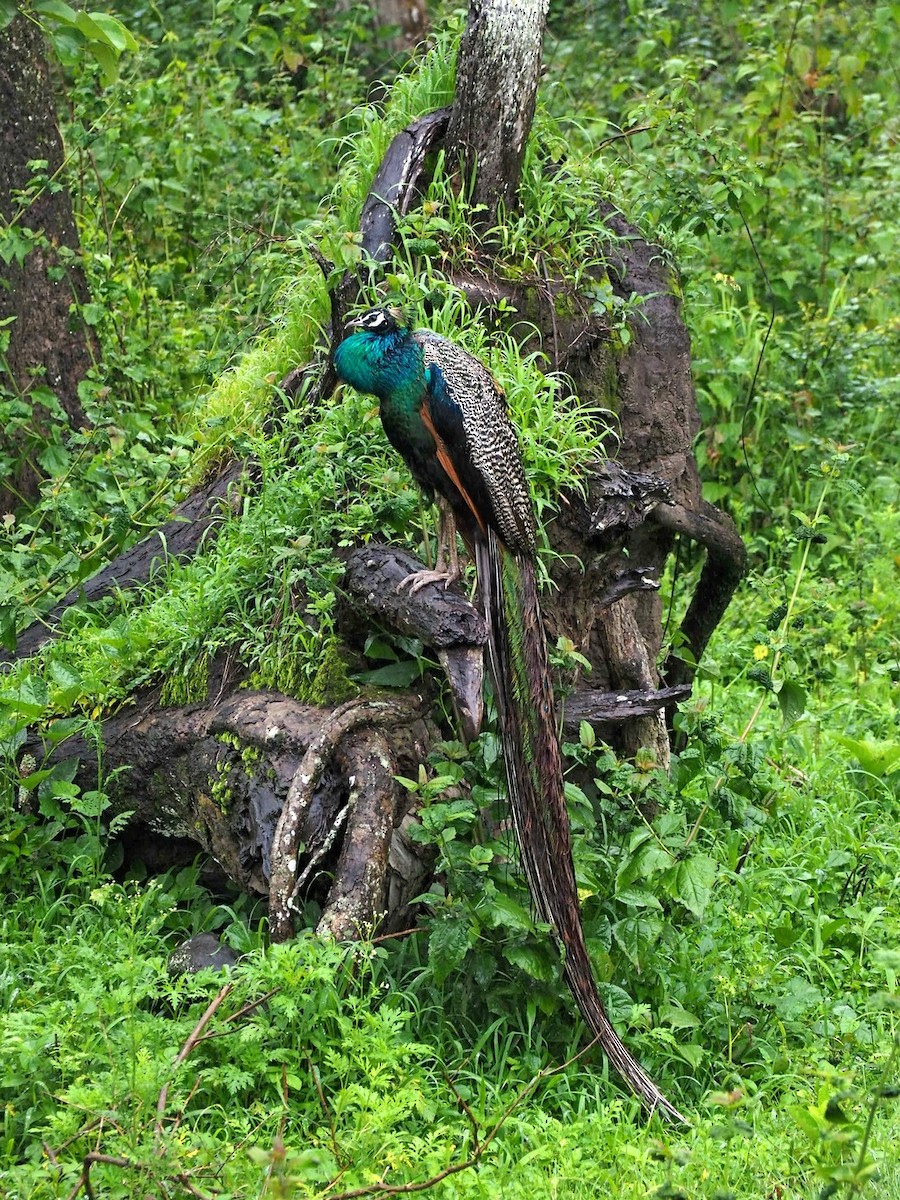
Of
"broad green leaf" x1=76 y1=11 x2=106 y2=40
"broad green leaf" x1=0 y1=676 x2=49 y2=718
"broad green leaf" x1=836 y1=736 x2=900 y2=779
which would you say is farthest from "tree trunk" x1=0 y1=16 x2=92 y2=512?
"broad green leaf" x1=836 y1=736 x2=900 y2=779

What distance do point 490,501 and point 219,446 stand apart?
1.81 m

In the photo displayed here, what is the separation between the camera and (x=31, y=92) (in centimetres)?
620

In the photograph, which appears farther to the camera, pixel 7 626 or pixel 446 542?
pixel 7 626

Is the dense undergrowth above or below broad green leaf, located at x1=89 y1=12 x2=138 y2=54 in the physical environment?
below

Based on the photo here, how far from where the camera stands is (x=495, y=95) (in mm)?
5098

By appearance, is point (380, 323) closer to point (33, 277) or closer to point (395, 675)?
point (395, 675)

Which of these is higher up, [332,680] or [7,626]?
[7,626]

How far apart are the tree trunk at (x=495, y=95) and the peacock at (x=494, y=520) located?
4.18 feet

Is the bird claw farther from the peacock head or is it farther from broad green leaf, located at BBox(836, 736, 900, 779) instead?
broad green leaf, located at BBox(836, 736, 900, 779)

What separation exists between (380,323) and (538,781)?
1.48m

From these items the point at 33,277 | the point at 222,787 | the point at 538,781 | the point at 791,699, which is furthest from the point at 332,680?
the point at 33,277

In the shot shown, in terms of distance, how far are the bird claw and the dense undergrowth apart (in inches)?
12.9

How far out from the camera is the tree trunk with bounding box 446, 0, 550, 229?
5.05 m

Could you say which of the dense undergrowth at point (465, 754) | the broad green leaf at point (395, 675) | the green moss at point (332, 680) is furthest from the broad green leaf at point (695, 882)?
the green moss at point (332, 680)
